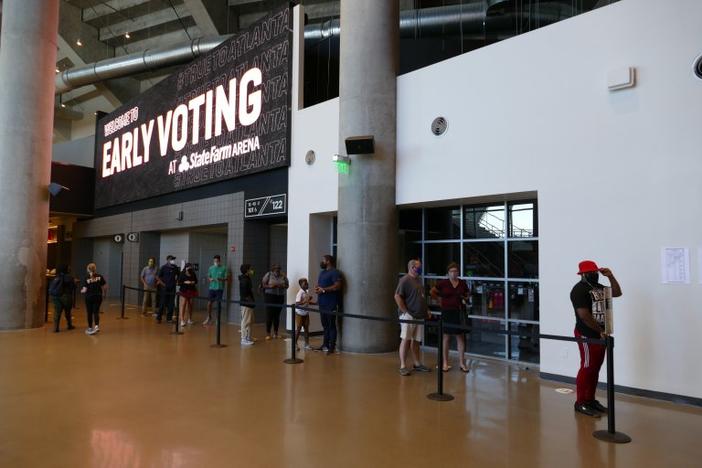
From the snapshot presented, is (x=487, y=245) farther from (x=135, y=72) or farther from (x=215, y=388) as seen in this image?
(x=135, y=72)

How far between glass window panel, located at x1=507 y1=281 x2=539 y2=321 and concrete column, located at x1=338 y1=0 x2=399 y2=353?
1.92 metres

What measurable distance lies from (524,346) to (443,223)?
2.39 meters

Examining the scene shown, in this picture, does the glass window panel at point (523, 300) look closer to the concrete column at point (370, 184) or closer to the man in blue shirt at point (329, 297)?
the concrete column at point (370, 184)

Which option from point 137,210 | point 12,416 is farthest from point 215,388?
point 137,210

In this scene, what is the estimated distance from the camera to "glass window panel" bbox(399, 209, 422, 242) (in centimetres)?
868

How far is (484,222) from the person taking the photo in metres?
7.68

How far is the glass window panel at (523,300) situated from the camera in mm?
7059

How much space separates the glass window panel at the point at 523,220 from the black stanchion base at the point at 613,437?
11.2 ft

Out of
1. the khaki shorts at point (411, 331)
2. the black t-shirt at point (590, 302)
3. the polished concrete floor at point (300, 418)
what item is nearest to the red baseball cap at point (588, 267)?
the black t-shirt at point (590, 302)

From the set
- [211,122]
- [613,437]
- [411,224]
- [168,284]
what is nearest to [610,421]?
[613,437]

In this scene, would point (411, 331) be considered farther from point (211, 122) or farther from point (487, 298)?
point (211, 122)

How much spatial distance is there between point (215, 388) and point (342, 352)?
2806mm

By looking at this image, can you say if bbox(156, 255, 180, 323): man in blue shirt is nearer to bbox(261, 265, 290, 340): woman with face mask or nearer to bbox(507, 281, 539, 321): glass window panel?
bbox(261, 265, 290, 340): woman with face mask

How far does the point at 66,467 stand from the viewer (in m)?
3.44
